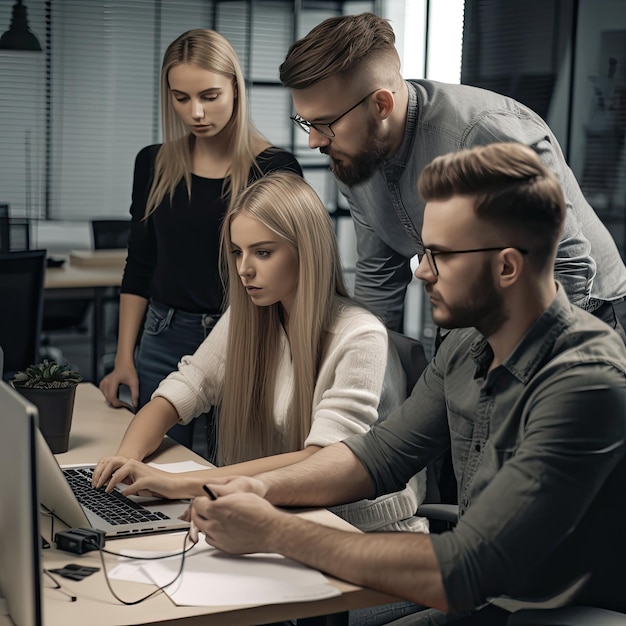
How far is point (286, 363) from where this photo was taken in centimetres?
211

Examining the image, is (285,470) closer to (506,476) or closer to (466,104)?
(506,476)

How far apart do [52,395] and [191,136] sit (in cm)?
92

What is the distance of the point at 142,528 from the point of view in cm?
156

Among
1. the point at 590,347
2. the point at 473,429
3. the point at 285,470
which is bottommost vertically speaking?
the point at 285,470

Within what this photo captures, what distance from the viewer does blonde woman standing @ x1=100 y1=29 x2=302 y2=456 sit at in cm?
252

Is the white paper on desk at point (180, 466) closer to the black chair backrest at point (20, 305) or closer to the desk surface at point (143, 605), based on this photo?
the desk surface at point (143, 605)

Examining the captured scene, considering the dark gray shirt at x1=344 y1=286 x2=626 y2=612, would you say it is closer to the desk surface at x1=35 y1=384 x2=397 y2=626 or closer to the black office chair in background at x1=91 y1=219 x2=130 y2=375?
the desk surface at x1=35 y1=384 x2=397 y2=626

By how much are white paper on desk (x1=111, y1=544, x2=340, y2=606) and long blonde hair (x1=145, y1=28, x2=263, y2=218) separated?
1.24 metres

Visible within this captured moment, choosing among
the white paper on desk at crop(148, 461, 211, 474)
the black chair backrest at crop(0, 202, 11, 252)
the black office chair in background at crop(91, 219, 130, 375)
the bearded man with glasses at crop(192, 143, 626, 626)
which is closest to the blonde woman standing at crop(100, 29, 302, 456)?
the white paper on desk at crop(148, 461, 211, 474)

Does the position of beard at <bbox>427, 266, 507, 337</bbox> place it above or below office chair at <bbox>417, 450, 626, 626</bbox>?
above

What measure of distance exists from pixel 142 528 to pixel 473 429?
1.77ft

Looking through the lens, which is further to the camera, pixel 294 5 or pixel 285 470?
pixel 294 5

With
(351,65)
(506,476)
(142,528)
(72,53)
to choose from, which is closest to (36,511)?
(142,528)

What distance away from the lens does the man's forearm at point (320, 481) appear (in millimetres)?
1648
